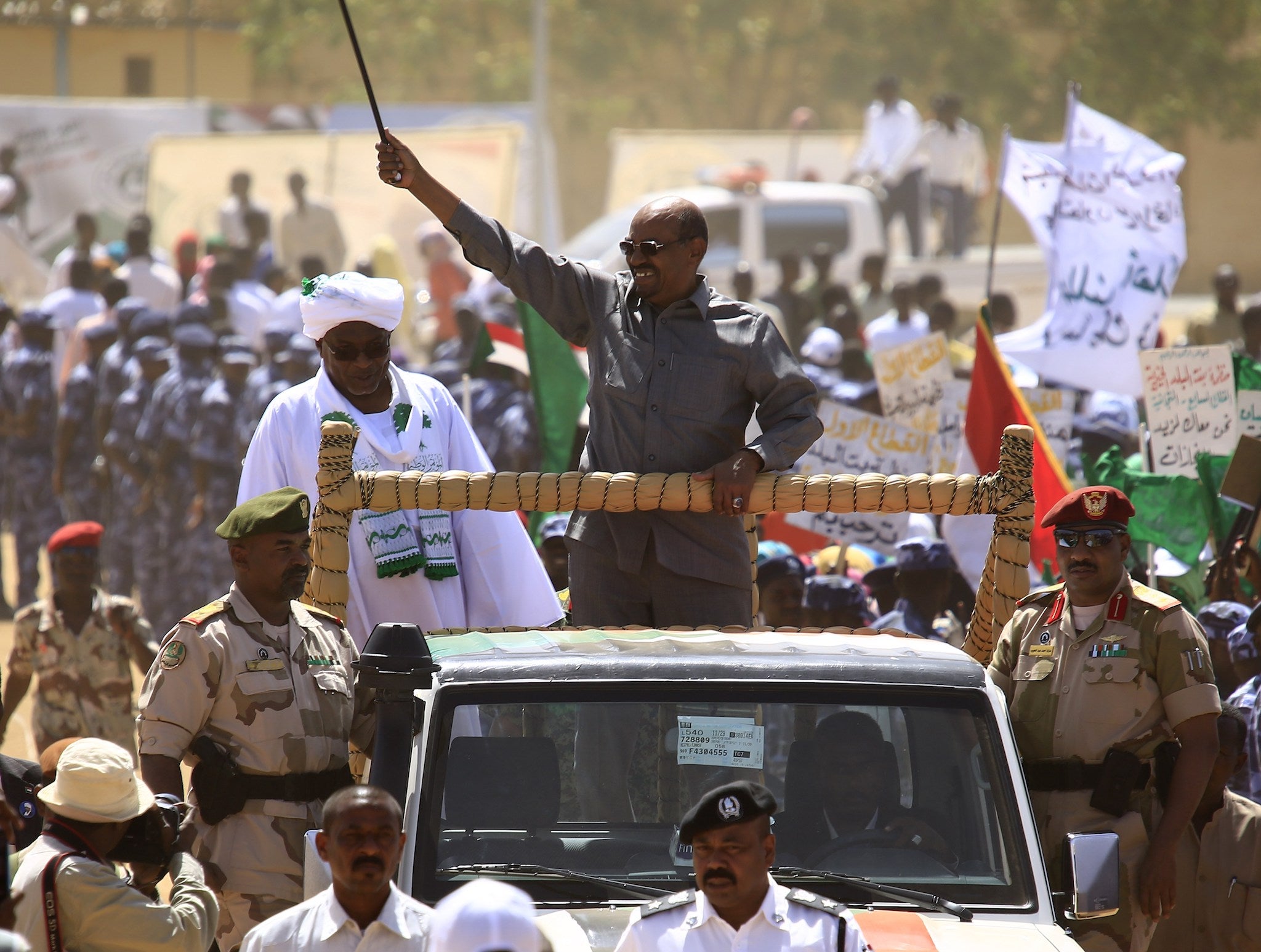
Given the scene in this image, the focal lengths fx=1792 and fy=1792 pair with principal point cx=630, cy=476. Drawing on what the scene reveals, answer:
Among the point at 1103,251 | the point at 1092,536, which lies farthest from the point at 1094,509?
the point at 1103,251

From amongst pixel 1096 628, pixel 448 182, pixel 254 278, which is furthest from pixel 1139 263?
pixel 448 182

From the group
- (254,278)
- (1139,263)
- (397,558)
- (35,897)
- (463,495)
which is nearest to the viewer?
(35,897)

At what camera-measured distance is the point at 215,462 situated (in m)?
12.3

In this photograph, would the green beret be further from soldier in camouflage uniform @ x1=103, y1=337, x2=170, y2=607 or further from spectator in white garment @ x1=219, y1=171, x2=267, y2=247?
spectator in white garment @ x1=219, y1=171, x2=267, y2=247

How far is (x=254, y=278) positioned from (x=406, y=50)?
19072 mm

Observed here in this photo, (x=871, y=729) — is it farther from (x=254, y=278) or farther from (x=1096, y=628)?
(x=254, y=278)

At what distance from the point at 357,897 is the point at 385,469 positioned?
6.49 feet

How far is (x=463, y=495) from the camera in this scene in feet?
15.2

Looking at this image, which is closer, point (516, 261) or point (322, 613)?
point (322, 613)

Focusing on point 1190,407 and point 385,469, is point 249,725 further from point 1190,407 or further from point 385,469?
point 1190,407

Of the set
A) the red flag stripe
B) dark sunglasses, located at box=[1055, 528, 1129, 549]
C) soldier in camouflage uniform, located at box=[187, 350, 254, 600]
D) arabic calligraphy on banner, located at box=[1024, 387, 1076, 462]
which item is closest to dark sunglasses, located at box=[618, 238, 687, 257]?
dark sunglasses, located at box=[1055, 528, 1129, 549]

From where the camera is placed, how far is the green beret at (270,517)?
4.34 m

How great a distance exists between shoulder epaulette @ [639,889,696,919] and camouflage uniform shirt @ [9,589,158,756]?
4.91m

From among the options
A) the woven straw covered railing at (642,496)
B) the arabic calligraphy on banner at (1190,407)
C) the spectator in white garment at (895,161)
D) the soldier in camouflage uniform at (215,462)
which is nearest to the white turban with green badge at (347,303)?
the woven straw covered railing at (642,496)
